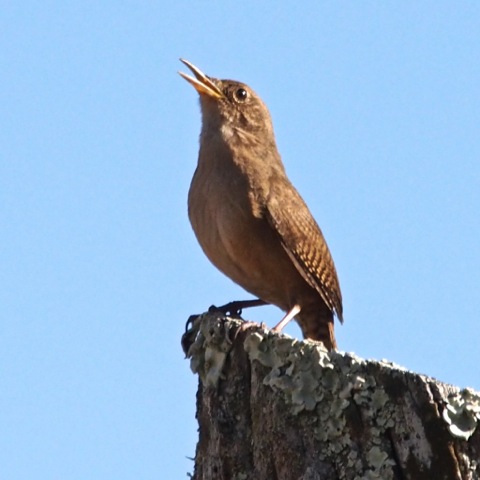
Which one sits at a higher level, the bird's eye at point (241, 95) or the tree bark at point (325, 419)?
the bird's eye at point (241, 95)

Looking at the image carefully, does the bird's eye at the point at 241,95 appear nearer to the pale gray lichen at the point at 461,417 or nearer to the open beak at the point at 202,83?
the open beak at the point at 202,83

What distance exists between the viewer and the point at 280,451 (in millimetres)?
3170

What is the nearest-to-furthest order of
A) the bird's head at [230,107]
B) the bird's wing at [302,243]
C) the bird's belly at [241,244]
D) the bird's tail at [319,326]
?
the bird's belly at [241,244] → the bird's wing at [302,243] → the bird's tail at [319,326] → the bird's head at [230,107]

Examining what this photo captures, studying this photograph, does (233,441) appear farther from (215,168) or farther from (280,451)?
(215,168)

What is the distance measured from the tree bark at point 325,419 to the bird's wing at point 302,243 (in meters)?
2.73

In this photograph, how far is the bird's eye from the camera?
7.20 meters

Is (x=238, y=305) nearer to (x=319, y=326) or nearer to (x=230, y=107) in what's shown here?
(x=319, y=326)

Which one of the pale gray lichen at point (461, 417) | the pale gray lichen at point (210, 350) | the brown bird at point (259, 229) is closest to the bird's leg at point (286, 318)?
the brown bird at point (259, 229)

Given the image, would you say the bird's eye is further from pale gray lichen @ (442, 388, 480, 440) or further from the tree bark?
pale gray lichen @ (442, 388, 480, 440)

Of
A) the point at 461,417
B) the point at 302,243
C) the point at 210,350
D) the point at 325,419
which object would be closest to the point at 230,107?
the point at 302,243

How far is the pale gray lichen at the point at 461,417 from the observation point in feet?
9.71

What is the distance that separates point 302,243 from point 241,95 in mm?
1283

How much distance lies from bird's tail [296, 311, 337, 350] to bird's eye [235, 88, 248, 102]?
60.4 inches

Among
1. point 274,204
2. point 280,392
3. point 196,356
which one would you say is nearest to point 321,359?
point 280,392
